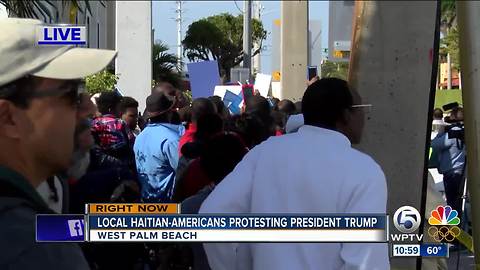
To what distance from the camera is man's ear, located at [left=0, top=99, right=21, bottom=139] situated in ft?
4.82

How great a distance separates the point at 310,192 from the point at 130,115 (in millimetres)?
752

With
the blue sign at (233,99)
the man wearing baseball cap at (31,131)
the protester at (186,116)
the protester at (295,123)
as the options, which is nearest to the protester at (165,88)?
the protester at (186,116)

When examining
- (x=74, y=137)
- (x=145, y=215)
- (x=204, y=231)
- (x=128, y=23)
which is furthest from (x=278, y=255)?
(x=74, y=137)

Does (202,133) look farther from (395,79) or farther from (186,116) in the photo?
(395,79)

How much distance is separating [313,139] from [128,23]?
0.82 m

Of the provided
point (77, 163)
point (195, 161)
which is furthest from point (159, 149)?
point (77, 163)

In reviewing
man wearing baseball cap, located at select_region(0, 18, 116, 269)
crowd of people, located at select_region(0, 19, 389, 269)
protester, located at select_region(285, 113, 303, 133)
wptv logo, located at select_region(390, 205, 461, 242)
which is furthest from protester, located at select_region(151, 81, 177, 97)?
man wearing baseball cap, located at select_region(0, 18, 116, 269)

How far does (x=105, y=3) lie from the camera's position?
135 inches

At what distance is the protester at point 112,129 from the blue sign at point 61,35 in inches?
7.0

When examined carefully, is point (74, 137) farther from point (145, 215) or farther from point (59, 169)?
point (145, 215)

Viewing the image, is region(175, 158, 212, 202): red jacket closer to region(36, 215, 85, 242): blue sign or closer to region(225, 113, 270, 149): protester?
region(225, 113, 270, 149): protester

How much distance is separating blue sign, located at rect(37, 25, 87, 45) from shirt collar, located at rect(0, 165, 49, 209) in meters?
0.31

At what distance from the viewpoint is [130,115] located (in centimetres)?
298

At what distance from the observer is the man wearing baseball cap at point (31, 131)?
55.3 inches
